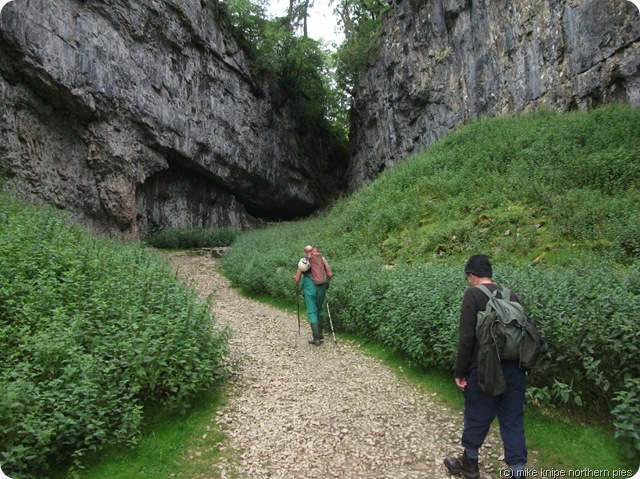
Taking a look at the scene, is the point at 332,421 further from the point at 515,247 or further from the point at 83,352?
the point at 515,247

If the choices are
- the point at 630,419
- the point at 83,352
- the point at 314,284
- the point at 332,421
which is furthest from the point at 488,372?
the point at 314,284

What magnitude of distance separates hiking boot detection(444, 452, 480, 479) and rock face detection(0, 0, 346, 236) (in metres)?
19.3

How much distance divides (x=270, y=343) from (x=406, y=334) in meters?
3.41

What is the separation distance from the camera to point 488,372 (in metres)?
4.04

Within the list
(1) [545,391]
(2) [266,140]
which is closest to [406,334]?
(1) [545,391]

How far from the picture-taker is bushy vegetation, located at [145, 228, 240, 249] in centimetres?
2533

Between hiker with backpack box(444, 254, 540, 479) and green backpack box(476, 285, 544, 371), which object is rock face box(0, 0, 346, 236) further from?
green backpack box(476, 285, 544, 371)

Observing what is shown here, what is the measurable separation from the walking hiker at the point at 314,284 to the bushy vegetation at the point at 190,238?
17607 mm

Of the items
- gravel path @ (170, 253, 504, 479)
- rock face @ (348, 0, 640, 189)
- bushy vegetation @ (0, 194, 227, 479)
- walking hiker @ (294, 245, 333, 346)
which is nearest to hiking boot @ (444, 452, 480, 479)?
gravel path @ (170, 253, 504, 479)

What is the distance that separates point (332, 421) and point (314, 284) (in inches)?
163

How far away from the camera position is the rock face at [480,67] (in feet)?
53.4

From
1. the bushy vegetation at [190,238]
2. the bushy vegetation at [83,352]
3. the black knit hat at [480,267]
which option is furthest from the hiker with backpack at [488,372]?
the bushy vegetation at [190,238]

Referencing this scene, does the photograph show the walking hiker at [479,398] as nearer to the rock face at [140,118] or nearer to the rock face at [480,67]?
the rock face at [480,67]

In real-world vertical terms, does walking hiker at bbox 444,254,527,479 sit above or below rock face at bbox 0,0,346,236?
below
